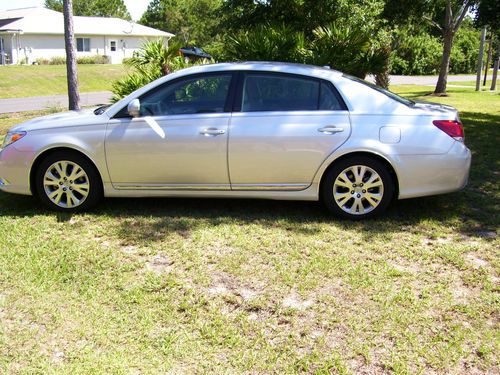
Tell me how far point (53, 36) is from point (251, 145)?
138 ft

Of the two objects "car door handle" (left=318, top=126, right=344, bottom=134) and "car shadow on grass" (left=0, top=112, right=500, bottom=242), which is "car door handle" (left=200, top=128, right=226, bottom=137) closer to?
"car shadow on grass" (left=0, top=112, right=500, bottom=242)

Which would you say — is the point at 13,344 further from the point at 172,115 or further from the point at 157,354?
the point at 172,115

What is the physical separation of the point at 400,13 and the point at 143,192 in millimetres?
13091

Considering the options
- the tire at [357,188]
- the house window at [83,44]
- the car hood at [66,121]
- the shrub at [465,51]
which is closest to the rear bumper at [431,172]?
the tire at [357,188]

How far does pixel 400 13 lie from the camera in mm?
16172

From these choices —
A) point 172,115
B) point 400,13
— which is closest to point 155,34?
point 400,13

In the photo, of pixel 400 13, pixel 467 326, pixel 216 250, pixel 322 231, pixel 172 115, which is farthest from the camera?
pixel 400 13

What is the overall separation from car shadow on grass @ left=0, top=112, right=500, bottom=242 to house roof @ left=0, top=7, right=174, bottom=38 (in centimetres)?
3716

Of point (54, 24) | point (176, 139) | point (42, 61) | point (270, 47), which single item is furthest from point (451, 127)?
point (54, 24)

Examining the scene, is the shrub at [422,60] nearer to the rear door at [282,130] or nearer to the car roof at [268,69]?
the car roof at [268,69]

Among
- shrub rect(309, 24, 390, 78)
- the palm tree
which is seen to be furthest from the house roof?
shrub rect(309, 24, 390, 78)

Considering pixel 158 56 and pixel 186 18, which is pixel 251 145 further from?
pixel 186 18

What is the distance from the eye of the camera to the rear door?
5250 millimetres

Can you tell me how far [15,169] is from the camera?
563 cm
